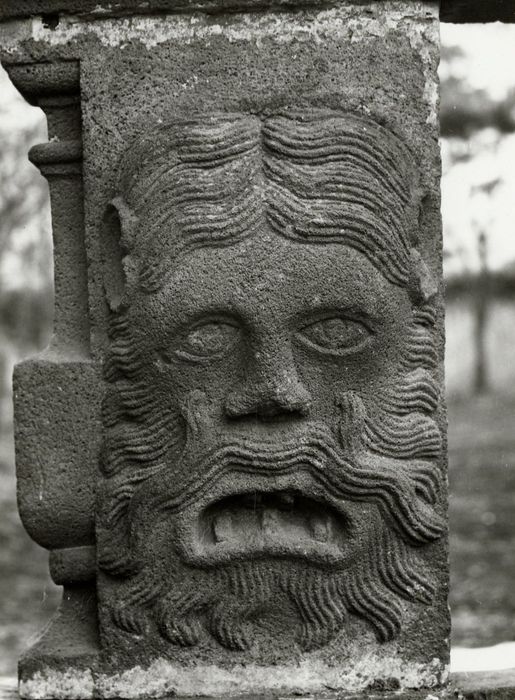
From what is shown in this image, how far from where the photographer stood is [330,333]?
211 cm

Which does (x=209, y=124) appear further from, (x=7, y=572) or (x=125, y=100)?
(x=7, y=572)

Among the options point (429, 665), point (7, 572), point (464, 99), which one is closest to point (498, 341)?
point (464, 99)

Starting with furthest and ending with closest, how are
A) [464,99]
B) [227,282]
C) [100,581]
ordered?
1. [464,99]
2. [100,581]
3. [227,282]

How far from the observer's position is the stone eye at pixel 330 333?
2.11 metres

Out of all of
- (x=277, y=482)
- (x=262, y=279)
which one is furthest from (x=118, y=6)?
(x=277, y=482)

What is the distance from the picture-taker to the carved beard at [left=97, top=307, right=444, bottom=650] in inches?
83.7

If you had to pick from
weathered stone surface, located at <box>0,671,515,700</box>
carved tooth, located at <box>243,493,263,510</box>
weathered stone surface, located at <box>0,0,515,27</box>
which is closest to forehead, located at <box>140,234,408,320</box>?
carved tooth, located at <box>243,493,263,510</box>

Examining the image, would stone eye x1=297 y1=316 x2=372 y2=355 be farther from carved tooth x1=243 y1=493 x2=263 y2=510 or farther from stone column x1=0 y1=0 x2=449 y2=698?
carved tooth x1=243 y1=493 x2=263 y2=510

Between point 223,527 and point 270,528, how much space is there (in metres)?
0.10

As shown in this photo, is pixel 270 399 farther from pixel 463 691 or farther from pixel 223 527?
pixel 463 691

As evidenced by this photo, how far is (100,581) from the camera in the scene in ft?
7.25

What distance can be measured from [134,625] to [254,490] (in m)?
0.41

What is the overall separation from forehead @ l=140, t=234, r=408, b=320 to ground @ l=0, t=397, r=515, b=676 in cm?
258

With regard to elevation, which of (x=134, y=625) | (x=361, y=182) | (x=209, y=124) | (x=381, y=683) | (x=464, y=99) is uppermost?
(x=464, y=99)
